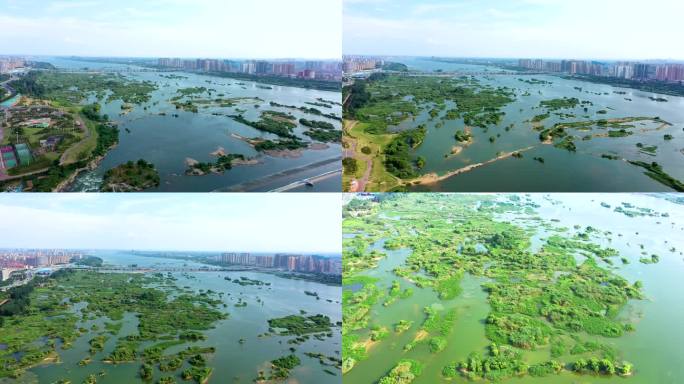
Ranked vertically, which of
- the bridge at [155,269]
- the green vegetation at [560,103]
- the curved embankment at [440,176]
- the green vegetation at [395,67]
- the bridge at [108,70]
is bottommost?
the bridge at [155,269]

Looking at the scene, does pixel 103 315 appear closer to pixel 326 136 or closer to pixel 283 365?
Result: pixel 283 365

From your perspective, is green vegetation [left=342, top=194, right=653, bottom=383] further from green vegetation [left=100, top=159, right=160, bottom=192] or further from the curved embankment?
green vegetation [left=100, top=159, right=160, bottom=192]

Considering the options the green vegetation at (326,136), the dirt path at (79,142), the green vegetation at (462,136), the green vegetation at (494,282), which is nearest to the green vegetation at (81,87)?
the dirt path at (79,142)

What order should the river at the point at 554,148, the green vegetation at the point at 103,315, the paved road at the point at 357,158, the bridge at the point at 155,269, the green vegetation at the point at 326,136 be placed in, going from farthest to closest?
the bridge at the point at 155,269 < the green vegetation at the point at 103,315 < the river at the point at 554,148 < the paved road at the point at 357,158 < the green vegetation at the point at 326,136

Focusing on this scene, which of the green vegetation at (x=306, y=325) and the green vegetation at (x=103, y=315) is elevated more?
the green vegetation at (x=306, y=325)

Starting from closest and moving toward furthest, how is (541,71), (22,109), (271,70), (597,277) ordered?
1. (22,109)
2. (271,70)
3. (597,277)
4. (541,71)

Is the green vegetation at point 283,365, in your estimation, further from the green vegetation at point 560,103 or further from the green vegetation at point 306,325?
the green vegetation at point 560,103

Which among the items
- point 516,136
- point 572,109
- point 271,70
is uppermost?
point 271,70

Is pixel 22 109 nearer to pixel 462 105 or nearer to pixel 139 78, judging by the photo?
pixel 139 78

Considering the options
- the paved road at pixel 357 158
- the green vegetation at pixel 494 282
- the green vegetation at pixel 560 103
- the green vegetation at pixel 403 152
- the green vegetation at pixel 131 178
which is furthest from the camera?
the green vegetation at pixel 560 103

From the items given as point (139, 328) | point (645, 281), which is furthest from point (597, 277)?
point (139, 328)
